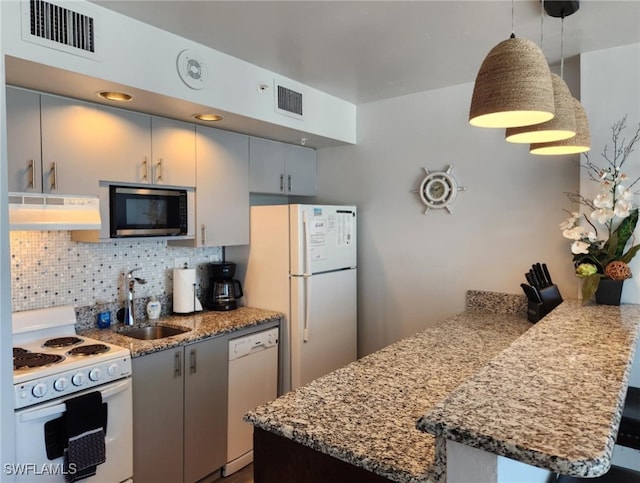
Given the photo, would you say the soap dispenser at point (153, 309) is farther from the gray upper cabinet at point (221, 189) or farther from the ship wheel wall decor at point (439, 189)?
→ the ship wheel wall decor at point (439, 189)

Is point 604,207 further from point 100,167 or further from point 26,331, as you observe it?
point 26,331

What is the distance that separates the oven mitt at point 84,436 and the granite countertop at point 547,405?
164 centimetres

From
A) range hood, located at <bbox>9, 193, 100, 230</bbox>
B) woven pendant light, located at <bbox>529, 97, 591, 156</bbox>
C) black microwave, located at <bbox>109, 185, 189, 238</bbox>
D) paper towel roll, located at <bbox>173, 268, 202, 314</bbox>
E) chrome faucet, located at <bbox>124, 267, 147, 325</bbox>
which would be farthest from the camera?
paper towel roll, located at <bbox>173, 268, 202, 314</bbox>

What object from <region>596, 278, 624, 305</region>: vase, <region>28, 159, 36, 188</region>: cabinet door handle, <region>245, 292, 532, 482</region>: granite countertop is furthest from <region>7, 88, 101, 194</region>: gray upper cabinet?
<region>596, 278, 624, 305</region>: vase

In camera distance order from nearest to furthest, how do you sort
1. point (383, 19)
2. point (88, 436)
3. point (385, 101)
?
1. point (88, 436)
2. point (383, 19)
3. point (385, 101)

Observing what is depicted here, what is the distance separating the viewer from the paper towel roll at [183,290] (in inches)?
120

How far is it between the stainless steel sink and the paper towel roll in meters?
0.23

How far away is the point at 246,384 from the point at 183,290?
76cm

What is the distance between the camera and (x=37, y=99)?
85.4 inches

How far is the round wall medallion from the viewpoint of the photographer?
232cm

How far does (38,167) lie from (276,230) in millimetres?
1484

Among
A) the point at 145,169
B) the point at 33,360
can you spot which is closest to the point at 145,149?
the point at 145,169

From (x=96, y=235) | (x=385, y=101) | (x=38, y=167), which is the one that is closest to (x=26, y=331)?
(x=96, y=235)

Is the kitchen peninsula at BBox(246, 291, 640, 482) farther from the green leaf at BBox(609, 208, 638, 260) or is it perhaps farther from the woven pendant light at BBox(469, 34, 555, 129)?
the woven pendant light at BBox(469, 34, 555, 129)
